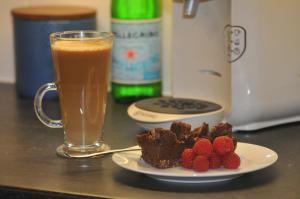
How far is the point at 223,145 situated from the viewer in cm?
89

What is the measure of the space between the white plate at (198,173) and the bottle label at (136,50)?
0.36m

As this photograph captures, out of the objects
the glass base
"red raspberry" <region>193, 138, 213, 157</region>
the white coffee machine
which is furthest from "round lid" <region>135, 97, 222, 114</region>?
"red raspberry" <region>193, 138, 213, 157</region>

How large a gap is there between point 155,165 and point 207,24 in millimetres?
352

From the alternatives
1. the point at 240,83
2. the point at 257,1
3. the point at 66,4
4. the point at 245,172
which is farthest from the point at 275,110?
the point at 66,4

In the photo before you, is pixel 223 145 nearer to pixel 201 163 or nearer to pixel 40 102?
pixel 201 163

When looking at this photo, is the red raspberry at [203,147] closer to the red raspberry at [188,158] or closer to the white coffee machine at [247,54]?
the red raspberry at [188,158]

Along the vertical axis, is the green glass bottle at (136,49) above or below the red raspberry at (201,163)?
above

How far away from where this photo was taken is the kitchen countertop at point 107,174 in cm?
89

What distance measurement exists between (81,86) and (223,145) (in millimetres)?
237

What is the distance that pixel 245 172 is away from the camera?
894mm


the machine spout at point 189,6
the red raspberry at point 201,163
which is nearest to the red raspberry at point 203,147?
the red raspberry at point 201,163

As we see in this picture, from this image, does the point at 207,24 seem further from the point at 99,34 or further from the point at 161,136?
the point at 161,136

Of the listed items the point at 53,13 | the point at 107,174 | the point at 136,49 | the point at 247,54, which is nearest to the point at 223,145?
the point at 107,174

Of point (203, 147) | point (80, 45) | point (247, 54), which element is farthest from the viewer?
point (247, 54)
